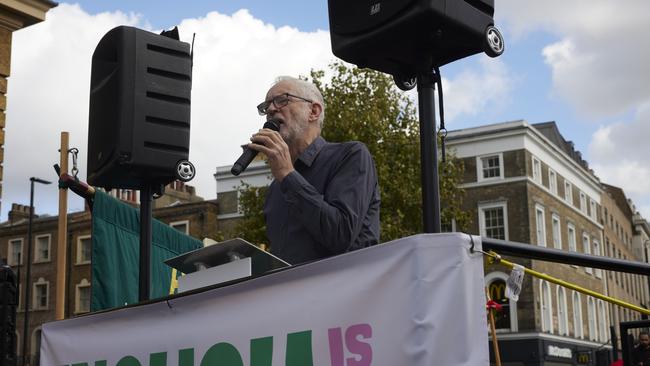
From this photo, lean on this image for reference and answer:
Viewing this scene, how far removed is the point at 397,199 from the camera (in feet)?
76.9

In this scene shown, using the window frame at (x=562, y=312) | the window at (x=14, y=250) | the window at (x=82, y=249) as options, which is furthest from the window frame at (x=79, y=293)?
the window frame at (x=562, y=312)

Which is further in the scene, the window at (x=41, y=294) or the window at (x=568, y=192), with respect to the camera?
the window at (x=41, y=294)

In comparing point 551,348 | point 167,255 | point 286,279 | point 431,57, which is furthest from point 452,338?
point 551,348

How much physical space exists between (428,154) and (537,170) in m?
35.2

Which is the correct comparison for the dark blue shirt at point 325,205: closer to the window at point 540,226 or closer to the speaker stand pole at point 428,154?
the speaker stand pole at point 428,154

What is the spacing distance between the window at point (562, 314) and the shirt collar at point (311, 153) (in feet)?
116

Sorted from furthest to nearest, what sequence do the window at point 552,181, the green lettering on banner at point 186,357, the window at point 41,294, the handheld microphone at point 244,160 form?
the window at point 41,294 → the window at point 552,181 → the handheld microphone at point 244,160 → the green lettering on banner at point 186,357

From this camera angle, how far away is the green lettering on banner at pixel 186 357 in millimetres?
2898

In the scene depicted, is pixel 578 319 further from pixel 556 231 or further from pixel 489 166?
pixel 489 166

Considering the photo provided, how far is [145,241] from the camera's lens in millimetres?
4805

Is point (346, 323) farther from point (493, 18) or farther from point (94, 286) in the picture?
point (94, 286)

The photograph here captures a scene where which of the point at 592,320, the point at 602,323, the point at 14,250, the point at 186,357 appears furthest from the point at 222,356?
the point at 14,250

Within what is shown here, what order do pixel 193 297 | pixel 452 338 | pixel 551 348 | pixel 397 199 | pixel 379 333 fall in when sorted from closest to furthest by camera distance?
1. pixel 452 338
2. pixel 379 333
3. pixel 193 297
4. pixel 397 199
5. pixel 551 348

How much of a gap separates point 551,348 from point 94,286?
31657 millimetres
